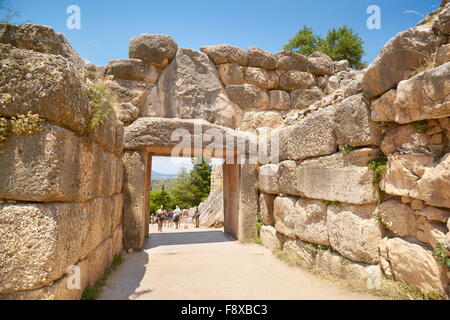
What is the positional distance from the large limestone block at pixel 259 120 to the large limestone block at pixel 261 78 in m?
0.63

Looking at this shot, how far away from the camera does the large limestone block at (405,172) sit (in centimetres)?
261

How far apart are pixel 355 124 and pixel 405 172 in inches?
31.2

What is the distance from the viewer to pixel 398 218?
2846 millimetres

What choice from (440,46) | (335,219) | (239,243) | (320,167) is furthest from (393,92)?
(239,243)

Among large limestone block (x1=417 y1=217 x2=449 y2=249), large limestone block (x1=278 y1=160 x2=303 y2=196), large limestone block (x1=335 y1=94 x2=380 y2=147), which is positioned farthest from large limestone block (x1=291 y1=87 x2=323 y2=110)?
large limestone block (x1=417 y1=217 x2=449 y2=249)

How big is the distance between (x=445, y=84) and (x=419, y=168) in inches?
30.3

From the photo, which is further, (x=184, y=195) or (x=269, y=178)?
(x=184, y=195)

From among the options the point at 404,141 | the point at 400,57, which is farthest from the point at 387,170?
the point at 400,57

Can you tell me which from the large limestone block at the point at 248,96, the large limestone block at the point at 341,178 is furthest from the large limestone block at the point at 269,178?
the large limestone block at the point at 248,96

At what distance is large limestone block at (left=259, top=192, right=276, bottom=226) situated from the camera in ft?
17.6

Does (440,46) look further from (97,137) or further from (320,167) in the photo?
(97,137)

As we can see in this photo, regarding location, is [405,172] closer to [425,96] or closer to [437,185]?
[437,185]

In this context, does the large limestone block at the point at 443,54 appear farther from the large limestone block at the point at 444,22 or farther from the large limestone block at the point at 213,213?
the large limestone block at the point at 213,213
